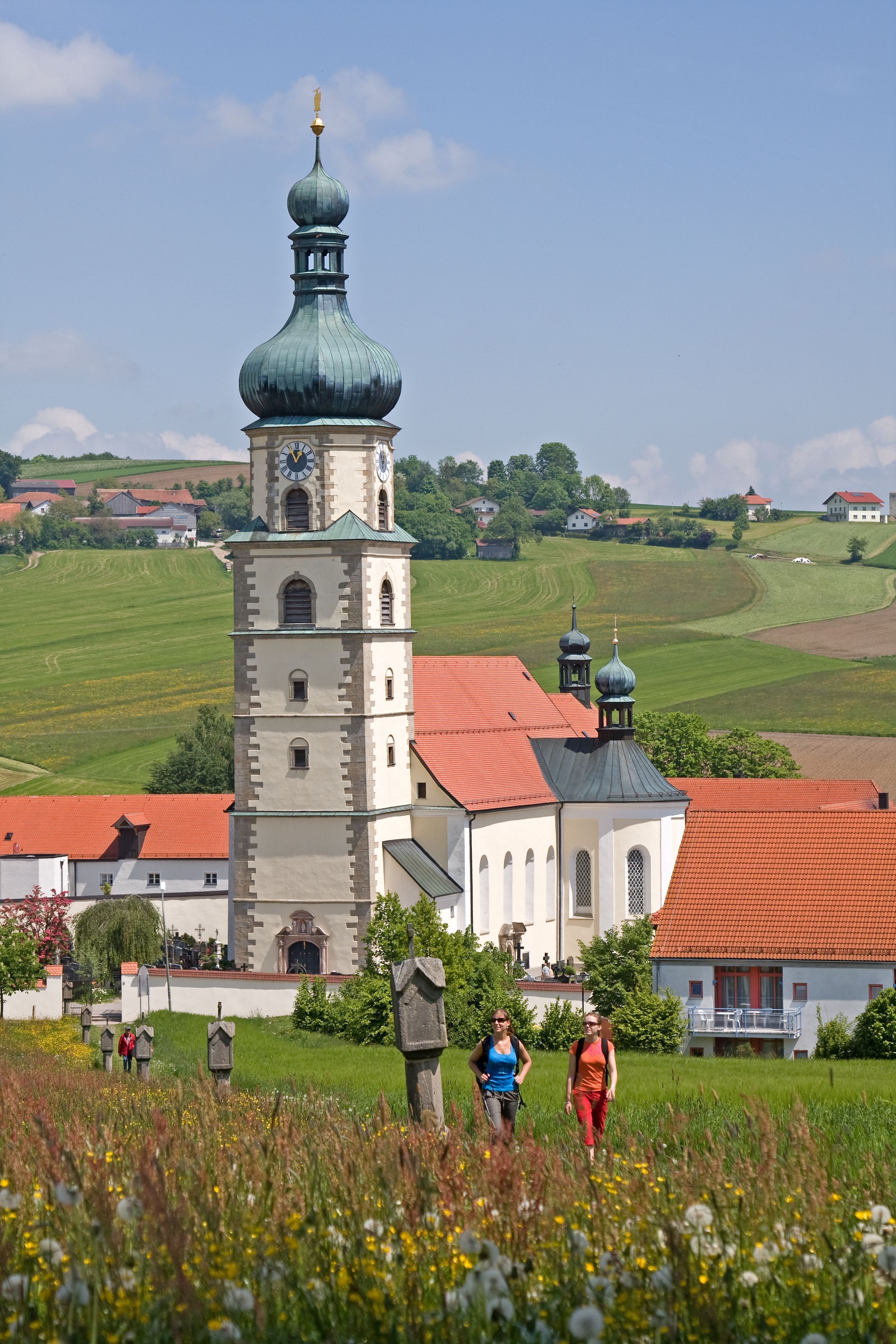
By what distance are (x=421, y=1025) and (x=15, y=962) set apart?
111 feet

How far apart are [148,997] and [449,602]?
299 ft

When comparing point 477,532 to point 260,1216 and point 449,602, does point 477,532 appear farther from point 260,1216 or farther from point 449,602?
point 260,1216

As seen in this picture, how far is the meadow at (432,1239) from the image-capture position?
6.42 metres

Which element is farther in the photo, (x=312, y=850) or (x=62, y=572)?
(x=62, y=572)

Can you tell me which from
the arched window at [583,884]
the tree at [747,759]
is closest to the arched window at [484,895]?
the arched window at [583,884]

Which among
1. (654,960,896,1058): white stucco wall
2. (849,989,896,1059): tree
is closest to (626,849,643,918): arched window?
(654,960,896,1058): white stucco wall

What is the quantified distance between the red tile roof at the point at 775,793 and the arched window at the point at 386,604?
23.1m

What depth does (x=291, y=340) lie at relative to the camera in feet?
153

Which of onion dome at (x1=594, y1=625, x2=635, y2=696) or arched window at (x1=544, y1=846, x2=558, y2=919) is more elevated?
onion dome at (x1=594, y1=625, x2=635, y2=696)

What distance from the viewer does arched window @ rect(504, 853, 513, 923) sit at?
168 ft

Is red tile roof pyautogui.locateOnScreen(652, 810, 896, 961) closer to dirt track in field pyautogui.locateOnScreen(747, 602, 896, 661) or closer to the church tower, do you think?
the church tower

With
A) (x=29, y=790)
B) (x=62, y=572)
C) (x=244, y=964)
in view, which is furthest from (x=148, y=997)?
(x=62, y=572)

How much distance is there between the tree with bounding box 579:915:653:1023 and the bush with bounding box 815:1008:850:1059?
190 inches

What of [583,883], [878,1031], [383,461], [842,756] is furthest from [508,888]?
[842,756]
